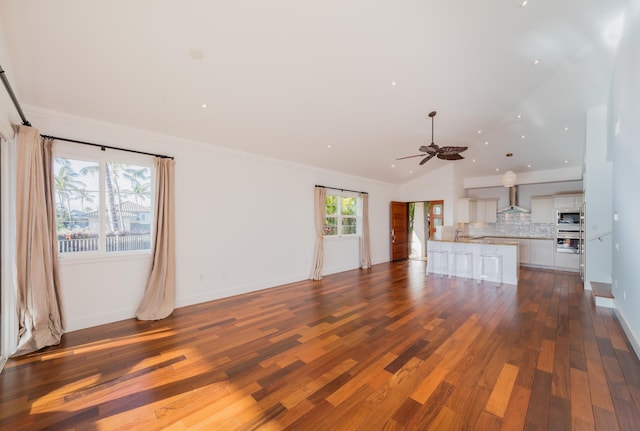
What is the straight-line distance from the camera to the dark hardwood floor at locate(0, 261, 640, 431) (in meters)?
1.89

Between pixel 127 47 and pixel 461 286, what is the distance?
656 centimetres

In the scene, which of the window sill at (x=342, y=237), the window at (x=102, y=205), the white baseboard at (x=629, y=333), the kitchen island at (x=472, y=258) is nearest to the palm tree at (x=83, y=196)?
the window at (x=102, y=205)

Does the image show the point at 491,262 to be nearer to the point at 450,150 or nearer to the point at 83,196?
the point at 450,150

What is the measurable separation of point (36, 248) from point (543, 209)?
10818mm

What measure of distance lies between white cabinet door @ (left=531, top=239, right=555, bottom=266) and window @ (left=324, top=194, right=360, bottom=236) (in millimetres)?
5157

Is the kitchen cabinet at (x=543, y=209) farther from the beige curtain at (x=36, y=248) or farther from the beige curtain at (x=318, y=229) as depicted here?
the beige curtain at (x=36, y=248)

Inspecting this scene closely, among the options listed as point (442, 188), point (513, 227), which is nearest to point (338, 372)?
point (442, 188)

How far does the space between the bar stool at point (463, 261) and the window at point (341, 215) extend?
264 centimetres

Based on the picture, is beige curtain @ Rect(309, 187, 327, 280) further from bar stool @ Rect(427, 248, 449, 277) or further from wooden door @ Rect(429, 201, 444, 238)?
wooden door @ Rect(429, 201, 444, 238)

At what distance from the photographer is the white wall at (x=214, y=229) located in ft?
11.5

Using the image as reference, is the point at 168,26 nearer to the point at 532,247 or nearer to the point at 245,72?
the point at 245,72

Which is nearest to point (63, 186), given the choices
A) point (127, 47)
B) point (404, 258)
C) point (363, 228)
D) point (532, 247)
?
point (127, 47)

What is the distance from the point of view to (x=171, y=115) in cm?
370

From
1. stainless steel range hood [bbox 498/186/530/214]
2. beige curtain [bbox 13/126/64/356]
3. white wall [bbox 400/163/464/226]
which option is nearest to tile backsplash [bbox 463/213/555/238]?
stainless steel range hood [bbox 498/186/530/214]
